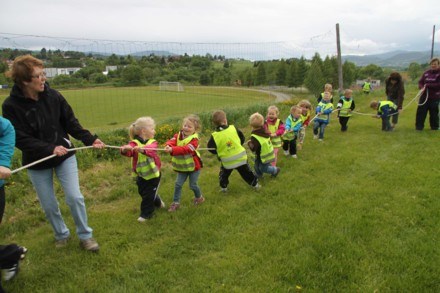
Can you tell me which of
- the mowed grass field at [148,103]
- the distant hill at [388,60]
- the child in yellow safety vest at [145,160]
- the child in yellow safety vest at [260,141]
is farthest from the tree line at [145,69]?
the distant hill at [388,60]

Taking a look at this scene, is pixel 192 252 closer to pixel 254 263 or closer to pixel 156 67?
pixel 254 263

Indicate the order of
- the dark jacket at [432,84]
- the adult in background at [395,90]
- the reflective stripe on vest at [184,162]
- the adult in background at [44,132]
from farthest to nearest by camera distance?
the adult in background at [395,90] → the dark jacket at [432,84] → the reflective stripe on vest at [184,162] → the adult in background at [44,132]

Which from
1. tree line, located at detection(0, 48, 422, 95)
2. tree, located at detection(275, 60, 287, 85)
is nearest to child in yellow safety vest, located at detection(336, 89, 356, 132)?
tree line, located at detection(0, 48, 422, 95)

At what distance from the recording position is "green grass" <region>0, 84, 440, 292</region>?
3543 mm

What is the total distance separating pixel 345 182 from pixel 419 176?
1.42 metres

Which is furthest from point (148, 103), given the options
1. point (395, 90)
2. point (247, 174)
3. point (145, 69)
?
point (247, 174)

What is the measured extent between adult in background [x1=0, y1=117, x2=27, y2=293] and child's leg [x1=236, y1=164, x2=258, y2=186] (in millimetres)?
3498

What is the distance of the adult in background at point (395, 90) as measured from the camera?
423 inches

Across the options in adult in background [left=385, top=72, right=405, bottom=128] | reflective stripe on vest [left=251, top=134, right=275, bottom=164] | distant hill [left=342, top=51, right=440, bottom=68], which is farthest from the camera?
distant hill [left=342, top=51, right=440, bottom=68]

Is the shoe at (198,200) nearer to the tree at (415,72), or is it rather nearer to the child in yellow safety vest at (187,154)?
the child in yellow safety vest at (187,154)

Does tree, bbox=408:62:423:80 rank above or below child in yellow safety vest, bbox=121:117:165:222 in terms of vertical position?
above

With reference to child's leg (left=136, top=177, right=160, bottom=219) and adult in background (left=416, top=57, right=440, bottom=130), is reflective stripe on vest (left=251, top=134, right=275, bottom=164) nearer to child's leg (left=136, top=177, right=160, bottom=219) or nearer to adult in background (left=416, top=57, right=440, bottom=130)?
child's leg (left=136, top=177, right=160, bottom=219)

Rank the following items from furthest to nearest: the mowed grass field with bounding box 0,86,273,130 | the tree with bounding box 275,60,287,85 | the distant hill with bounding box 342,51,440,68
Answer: the distant hill with bounding box 342,51,440,68 < the tree with bounding box 275,60,287,85 < the mowed grass field with bounding box 0,86,273,130

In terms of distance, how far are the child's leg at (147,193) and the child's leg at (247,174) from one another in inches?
64.6
